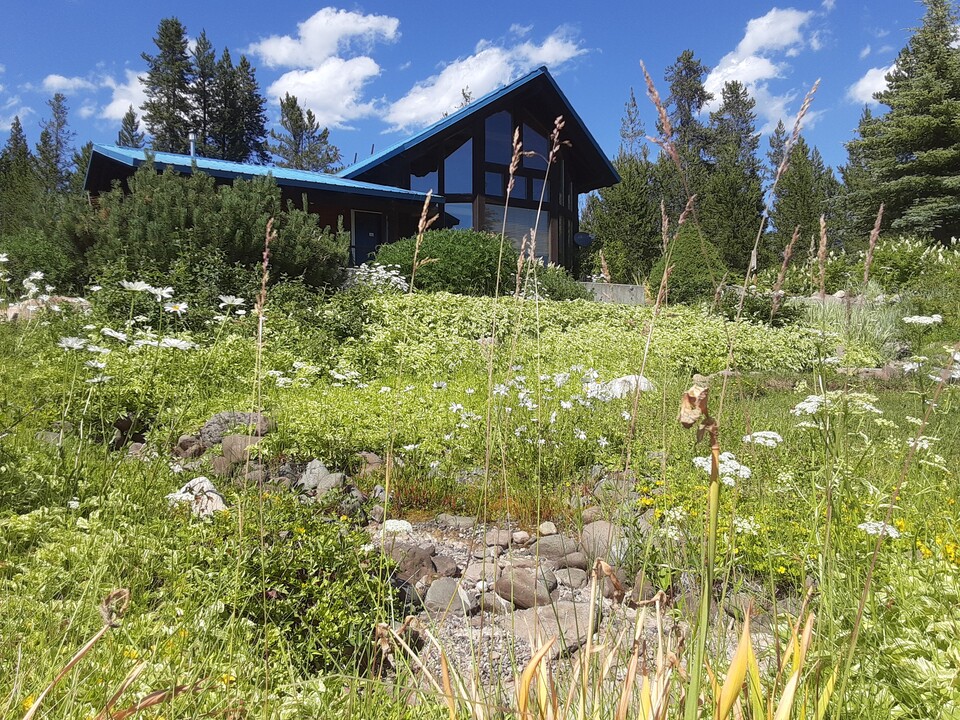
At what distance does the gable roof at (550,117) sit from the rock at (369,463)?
12.9m

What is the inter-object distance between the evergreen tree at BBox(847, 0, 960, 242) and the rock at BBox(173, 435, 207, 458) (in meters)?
24.9

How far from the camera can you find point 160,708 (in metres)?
1.20

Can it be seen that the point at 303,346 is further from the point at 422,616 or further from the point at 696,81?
the point at 696,81

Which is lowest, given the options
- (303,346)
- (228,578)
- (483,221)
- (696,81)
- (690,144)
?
(228,578)

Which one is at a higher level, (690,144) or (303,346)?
(690,144)

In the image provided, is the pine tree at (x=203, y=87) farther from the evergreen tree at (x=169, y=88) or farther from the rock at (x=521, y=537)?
the rock at (x=521, y=537)

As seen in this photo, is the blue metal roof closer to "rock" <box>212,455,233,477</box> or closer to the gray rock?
the gray rock

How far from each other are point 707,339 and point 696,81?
1411 inches

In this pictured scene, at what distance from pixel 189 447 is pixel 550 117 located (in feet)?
60.4

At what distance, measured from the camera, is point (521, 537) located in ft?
11.1

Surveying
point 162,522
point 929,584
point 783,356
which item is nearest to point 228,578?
point 162,522

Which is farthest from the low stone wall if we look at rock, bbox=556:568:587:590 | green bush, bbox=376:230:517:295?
rock, bbox=556:568:587:590

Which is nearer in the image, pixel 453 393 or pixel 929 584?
pixel 929 584

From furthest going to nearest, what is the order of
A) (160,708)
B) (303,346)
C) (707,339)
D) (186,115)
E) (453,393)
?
(186,115)
(707,339)
(303,346)
(453,393)
(160,708)
